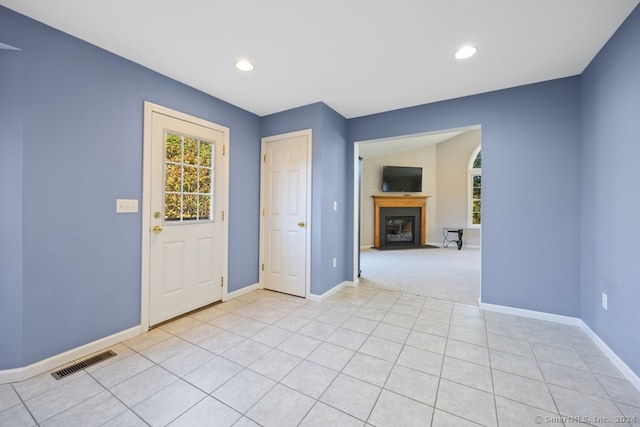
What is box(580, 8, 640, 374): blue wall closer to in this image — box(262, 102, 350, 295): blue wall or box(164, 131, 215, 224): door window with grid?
box(262, 102, 350, 295): blue wall

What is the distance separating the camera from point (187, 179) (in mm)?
2742

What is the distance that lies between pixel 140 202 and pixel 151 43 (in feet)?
4.38

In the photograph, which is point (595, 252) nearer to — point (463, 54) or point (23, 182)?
point (463, 54)

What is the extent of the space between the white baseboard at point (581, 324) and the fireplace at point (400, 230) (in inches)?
196

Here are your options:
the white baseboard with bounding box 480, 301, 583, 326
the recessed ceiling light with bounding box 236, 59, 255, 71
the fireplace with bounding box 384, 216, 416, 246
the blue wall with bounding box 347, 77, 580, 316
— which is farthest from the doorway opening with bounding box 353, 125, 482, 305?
the recessed ceiling light with bounding box 236, 59, 255, 71

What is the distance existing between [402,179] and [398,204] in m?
0.80

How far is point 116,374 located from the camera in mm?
1760

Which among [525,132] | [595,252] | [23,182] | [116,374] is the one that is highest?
[525,132]

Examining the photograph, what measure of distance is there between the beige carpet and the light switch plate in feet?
9.94

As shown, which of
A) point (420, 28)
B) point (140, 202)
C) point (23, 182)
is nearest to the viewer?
point (23, 182)

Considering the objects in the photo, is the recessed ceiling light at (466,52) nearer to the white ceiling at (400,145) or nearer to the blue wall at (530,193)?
the blue wall at (530,193)

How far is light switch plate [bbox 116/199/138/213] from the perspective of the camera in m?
2.19

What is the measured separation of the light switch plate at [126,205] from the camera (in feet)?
7.19

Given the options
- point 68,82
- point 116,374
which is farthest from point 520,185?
point 68,82
